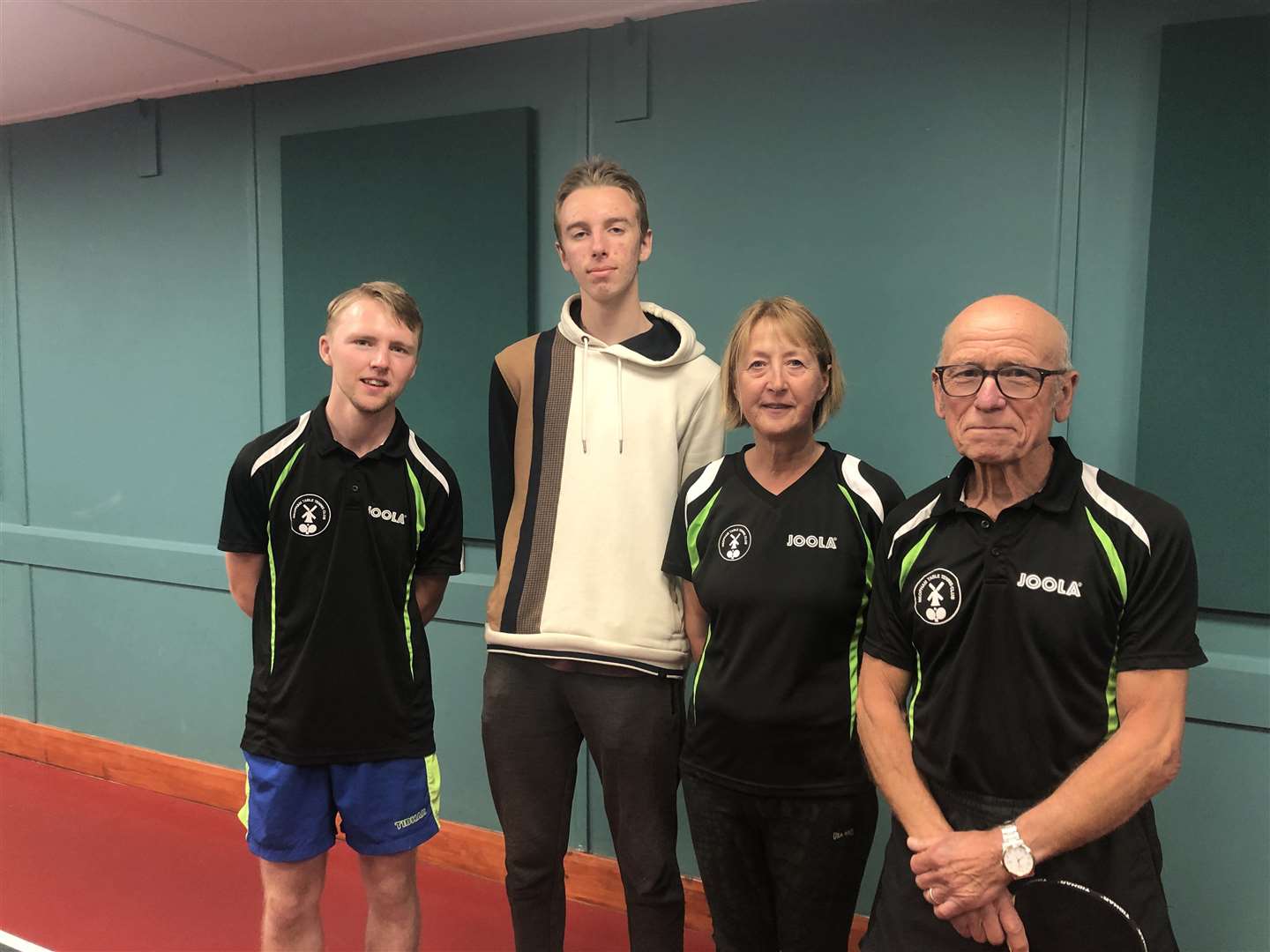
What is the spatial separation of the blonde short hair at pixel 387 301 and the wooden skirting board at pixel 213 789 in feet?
4.99

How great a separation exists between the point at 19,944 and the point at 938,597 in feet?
8.46

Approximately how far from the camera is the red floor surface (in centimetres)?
253

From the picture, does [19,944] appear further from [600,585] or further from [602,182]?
[602,182]

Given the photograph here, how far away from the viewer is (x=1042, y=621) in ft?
4.23

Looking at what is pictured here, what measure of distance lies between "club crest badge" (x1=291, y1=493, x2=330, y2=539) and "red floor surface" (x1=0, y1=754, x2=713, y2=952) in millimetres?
1312

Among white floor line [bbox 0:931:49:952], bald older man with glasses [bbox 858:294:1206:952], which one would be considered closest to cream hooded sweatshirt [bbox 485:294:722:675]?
bald older man with glasses [bbox 858:294:1206:952]

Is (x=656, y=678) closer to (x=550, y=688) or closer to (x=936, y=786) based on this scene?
(x=550, y=688)

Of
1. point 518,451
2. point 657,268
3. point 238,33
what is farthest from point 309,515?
point 238,33

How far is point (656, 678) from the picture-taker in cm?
190

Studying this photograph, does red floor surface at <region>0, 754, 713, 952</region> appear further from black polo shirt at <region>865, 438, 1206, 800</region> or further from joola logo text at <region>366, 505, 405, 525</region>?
black polo shirt at <region>865, 438, 1206, 800</region>

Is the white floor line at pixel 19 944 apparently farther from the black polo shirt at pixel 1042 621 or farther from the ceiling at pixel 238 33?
the ceiling at pixel 238 33

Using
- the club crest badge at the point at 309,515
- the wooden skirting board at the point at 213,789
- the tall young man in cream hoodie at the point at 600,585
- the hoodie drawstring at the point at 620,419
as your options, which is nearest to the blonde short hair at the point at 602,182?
the tall young man in cream hoodie at the point at 600,585

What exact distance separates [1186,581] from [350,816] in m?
1.61

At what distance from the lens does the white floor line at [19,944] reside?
2.42m
